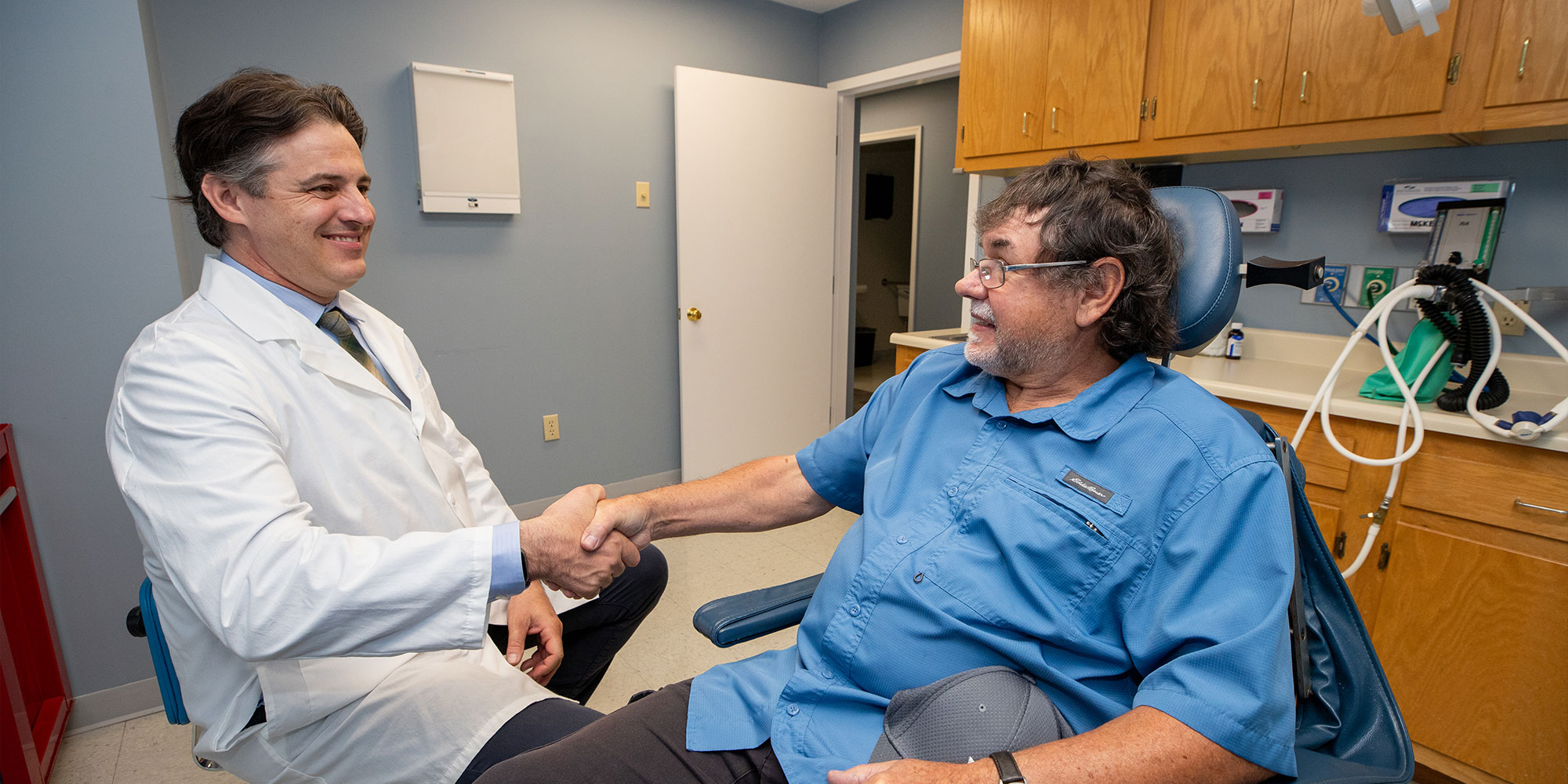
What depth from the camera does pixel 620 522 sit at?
125 centimetres

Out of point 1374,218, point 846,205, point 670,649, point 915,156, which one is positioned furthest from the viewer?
point 915,156

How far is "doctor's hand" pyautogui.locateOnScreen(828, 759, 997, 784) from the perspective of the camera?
82 cm

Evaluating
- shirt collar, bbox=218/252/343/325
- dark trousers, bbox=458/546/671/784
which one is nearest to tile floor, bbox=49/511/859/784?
dark trousers, bbox=458/546/671/784

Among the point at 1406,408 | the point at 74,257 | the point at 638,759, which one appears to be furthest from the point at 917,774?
the point at 74,257

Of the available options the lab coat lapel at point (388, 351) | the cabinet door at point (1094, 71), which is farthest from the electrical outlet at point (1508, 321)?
the lab coat lapel at point (388, 351)

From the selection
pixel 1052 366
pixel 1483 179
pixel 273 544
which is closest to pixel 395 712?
pixel 273 544

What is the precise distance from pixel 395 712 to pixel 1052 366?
3.51 feet

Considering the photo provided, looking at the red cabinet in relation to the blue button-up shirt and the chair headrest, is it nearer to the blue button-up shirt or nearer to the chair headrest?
the blue button-up shirt

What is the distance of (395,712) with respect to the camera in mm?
1083

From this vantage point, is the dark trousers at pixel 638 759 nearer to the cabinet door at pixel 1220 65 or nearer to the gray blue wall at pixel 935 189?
the cabinet door at pixel 1220 65

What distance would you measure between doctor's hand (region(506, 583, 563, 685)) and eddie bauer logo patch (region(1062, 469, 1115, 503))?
3.07 feet

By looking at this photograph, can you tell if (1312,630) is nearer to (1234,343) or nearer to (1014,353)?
(1014,353)

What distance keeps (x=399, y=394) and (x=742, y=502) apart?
67cm

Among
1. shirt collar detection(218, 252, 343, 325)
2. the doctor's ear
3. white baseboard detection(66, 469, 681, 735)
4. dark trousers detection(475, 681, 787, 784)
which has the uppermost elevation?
the doctor's ear
